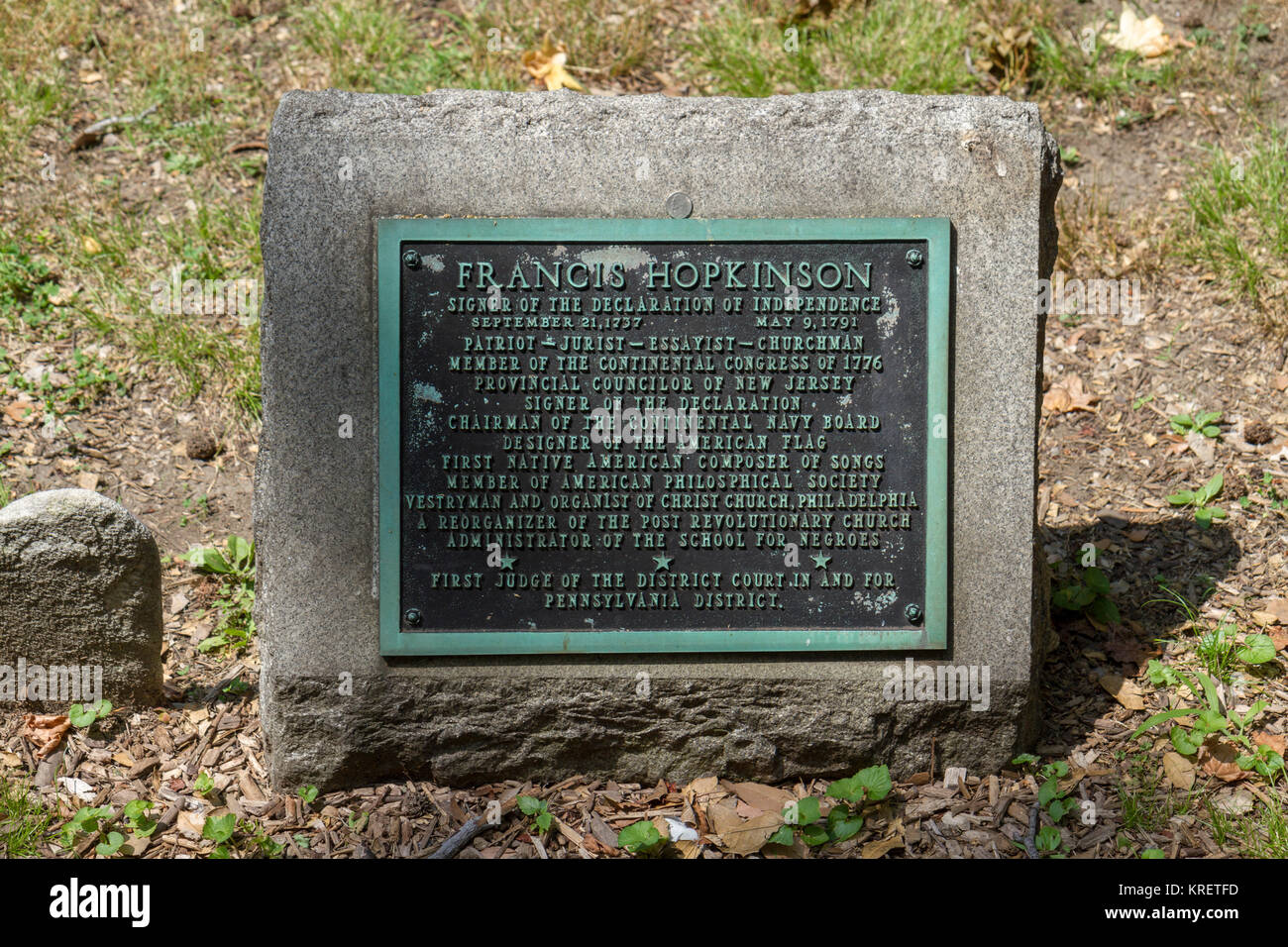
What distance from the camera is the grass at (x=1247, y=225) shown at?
4.89 m

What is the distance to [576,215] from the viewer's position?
3.13m

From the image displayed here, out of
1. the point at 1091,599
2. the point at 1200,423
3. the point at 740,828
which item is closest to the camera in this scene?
the point at 740,828

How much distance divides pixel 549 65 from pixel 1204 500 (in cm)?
382

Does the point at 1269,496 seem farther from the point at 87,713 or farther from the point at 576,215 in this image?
the point at 87,713

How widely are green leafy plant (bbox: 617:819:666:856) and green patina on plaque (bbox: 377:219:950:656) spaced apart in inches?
19.2

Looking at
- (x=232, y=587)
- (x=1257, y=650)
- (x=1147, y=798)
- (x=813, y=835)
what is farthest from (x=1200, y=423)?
(x=232, y=587)

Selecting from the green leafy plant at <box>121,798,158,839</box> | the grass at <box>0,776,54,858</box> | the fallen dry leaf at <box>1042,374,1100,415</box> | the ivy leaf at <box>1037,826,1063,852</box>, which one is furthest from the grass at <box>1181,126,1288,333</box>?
the grass at <box>0,776,54,858</box>

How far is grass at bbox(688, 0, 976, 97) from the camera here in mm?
5668

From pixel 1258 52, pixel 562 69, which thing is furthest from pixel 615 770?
pixel 1258 52

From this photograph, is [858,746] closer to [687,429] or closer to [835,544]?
[835,544]

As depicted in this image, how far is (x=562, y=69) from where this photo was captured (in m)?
5.87

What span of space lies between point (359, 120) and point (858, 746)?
2.26m

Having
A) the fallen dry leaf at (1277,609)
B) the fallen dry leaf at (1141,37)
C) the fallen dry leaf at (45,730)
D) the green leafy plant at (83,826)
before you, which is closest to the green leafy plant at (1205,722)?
the fallen dry leaf at (1277,609)

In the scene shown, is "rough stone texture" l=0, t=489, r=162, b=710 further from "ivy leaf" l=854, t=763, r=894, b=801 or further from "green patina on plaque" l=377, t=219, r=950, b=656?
"ivy leaf" l=854, t=763, r=894, b=801
